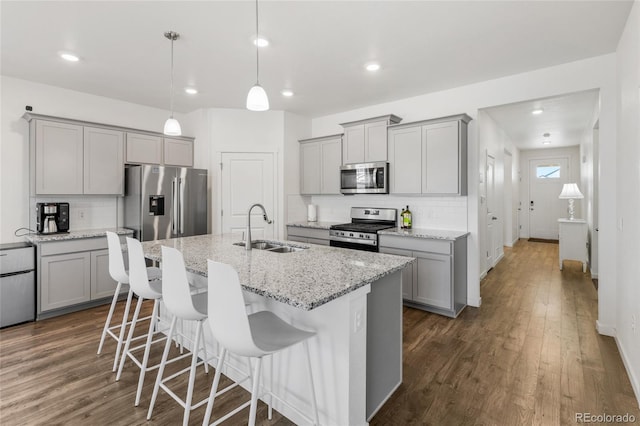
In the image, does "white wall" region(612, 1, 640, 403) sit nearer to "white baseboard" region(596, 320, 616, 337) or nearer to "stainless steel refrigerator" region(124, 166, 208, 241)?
"white baseboard" region(596, 320, 616, 337)

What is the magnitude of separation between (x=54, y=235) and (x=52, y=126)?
1.27 metres

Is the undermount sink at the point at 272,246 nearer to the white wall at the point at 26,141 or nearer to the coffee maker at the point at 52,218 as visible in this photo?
the coffee maker at the point at 52,218

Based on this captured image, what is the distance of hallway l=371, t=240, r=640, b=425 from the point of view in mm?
2033

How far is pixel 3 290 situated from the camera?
10.8 feet

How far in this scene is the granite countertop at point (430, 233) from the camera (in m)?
3.57

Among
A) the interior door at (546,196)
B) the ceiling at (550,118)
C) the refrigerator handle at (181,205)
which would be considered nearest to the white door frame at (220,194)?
the refrigerator handle at (181,205)

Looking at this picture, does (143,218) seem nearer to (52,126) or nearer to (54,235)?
(54,235)

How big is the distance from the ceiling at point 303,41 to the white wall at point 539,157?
6686mm

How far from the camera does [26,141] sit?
12.5 feet

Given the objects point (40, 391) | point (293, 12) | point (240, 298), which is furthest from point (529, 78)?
point (40, 391)

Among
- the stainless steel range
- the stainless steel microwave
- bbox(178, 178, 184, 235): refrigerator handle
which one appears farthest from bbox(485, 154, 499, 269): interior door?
bbox(178, 178, 184, 235): refrigerator handle

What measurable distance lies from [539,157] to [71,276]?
10.5 m

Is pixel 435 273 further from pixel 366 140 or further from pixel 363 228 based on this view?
pixel 366 140

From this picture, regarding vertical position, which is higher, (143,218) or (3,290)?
(143,218)
